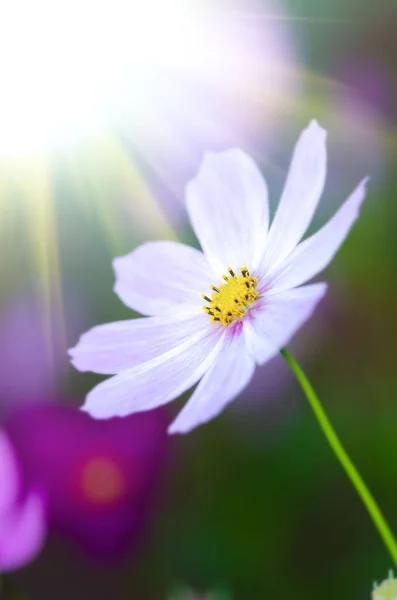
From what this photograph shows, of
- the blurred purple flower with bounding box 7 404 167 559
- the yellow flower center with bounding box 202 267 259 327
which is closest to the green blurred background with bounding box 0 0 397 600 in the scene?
the blurred purple flower with bounding box 7 404 167 559

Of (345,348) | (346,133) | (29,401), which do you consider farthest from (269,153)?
(29,401)

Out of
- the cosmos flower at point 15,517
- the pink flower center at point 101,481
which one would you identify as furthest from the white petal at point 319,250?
the pink flower center at point 101,481

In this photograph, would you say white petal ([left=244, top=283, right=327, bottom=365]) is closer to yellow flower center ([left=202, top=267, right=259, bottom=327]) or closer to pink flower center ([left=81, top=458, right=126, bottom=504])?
yellow flower center ([left=202, top=267, right=259, bottom=327])

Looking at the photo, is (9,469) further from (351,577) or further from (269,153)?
(269,153)

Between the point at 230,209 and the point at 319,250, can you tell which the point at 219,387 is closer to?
the point at 319,250

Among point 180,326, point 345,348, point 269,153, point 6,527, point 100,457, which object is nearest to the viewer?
point 180,326
